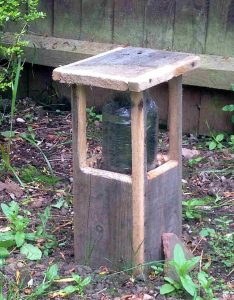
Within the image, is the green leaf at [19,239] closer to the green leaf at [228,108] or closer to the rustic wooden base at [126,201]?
the rustic wooden base at [126,201]

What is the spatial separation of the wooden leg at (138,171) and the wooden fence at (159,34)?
1.94 m

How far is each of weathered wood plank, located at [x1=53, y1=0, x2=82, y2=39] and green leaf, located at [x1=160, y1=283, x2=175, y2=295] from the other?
108 inches

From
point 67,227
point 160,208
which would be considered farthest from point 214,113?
point 160,208

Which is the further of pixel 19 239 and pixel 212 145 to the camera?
pixel 212 145

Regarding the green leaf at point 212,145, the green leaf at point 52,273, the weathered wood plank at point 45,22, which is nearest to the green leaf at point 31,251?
the green leaf at point 52,273

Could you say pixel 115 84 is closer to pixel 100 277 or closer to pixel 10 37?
pixel 100 277

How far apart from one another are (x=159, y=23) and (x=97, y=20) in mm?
492

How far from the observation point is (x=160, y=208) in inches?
129

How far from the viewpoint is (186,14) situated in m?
4.95

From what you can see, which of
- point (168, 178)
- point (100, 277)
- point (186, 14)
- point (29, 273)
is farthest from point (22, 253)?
point (186, 14)

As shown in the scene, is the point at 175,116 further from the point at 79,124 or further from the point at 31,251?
the point at 31,251

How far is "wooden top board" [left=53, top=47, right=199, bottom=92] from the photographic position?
293 cm

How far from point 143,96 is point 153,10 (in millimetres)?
2172

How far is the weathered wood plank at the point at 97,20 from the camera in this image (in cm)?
524
